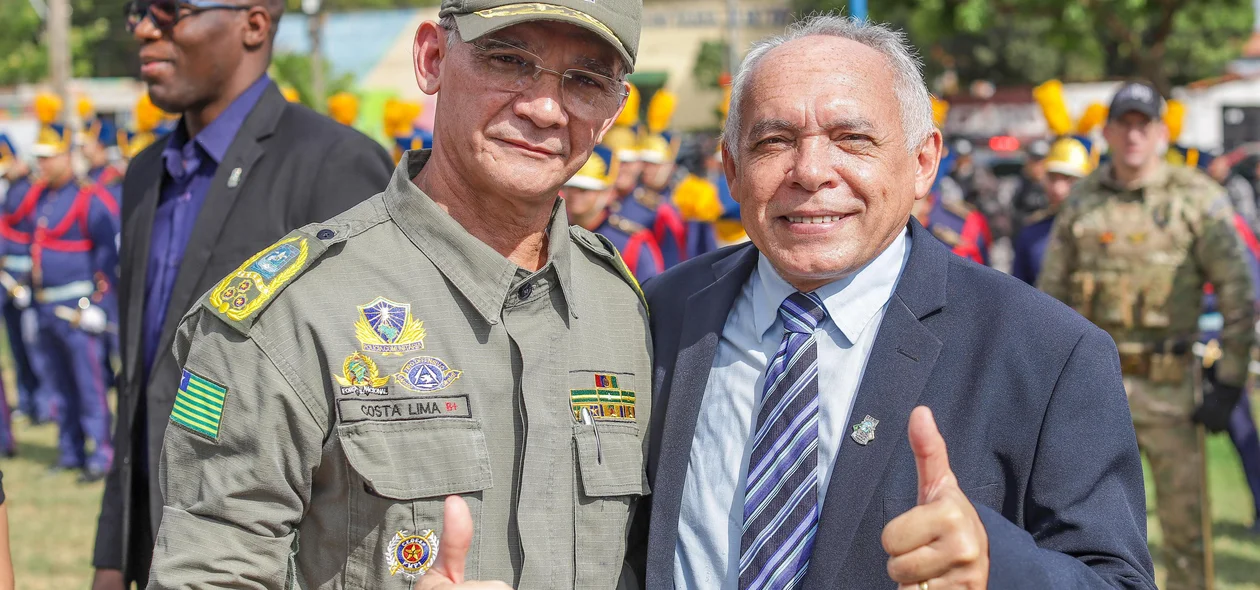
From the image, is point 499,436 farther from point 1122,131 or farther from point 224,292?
point 1122,131

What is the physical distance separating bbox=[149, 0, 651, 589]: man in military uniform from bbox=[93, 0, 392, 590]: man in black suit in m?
0.84

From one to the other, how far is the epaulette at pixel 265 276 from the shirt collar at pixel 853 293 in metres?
0.87

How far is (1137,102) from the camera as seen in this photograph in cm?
650

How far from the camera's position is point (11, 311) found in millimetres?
11500

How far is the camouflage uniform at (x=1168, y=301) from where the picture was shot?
6125mm

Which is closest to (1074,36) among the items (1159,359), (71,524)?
(1159,359)

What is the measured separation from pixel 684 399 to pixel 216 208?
4.76 ft

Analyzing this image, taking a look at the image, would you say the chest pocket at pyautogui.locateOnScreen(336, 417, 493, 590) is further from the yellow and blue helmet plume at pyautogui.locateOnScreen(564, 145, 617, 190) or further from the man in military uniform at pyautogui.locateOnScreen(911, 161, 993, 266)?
the man in military uniform at pyautogui.locateOnScreen(911, 161, 993, 266)

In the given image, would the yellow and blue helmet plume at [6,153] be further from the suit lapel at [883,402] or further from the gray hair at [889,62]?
the suit lapel at [883,402]

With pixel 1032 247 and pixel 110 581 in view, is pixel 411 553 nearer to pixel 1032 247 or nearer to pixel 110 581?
pixel 110 581

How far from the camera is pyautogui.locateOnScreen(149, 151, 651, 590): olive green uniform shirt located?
2.06 m

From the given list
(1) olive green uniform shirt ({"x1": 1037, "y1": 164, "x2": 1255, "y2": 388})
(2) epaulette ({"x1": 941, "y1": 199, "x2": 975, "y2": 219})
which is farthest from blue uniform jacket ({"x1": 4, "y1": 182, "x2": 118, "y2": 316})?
(1) olive green uniform shirt ({"x1": 1037, "y1": 164, "x2": 1255, "y2": 388})

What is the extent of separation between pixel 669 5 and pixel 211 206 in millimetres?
55832

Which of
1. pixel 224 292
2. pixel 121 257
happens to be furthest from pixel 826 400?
pixel 121 257
